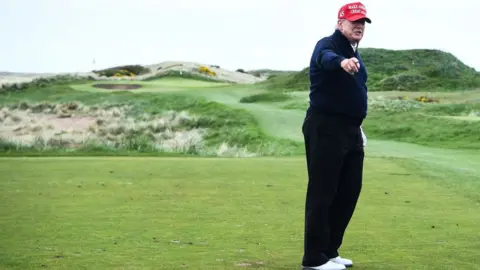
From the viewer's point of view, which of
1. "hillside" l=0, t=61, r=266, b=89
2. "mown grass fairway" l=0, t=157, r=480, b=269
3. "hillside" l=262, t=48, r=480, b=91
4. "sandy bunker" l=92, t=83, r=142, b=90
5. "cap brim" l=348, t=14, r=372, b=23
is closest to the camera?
"cap brim" l=348, t=14, r=372, b=23

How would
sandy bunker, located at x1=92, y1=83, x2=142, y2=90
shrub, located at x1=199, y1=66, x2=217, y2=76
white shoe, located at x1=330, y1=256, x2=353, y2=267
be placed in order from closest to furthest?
white shoe, located at x1=330, y1=256, x2=353, y2=267
sandy bunker, located at x1=92, y1=83, x2=142, y2=90
shrub, located at x1=199, y1=66, x2=217, y2=76

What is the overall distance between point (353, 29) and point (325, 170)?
945mm

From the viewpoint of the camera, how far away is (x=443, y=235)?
23.6ft

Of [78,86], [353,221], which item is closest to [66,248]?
[353,221]

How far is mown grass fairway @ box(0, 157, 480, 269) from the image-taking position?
605 centimetres

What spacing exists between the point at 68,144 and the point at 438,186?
1378 centimetres

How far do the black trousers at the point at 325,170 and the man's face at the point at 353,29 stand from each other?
55cm

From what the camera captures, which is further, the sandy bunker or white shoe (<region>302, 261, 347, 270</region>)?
the sandy bunker

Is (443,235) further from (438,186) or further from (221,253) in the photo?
(438,186)

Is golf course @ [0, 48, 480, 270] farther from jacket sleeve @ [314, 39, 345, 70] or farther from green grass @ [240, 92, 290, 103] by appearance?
green grass @ [240, 92, 290, 103]

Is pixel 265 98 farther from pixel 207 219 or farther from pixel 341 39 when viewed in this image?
pixel 341 39

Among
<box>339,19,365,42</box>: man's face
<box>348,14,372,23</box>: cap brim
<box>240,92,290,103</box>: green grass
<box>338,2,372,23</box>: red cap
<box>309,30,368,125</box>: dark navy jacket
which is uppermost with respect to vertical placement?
<box>338,2,372,23</box>: red cap

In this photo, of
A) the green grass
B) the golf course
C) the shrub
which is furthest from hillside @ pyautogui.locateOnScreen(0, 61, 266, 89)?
the golf course

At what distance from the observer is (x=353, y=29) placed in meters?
5.62
